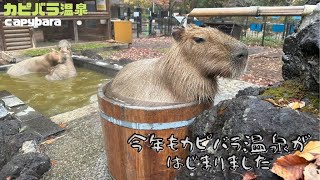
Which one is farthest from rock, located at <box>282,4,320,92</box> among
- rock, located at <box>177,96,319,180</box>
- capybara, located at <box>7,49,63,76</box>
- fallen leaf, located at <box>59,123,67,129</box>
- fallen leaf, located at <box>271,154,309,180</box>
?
capybara, located at <box>7,49,63,76</box>

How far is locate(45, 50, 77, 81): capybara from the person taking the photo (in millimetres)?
8406

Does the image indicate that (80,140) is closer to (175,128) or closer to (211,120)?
(175,128)

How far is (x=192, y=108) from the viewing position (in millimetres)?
2275

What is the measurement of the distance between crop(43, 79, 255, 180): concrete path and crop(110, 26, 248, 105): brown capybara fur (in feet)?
1.81

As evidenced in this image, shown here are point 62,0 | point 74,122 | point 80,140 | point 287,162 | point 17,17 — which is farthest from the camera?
point 62,0

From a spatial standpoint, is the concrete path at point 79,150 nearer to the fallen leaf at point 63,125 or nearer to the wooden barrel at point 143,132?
the fallen leaf at point 63,125

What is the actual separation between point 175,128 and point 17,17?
1273 cm

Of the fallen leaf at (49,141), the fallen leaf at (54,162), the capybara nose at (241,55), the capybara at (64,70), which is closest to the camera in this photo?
the capybara nose at (241,55)

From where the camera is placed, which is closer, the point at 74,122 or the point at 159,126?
the point at 159,126

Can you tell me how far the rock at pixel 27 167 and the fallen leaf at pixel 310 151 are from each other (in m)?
2.76

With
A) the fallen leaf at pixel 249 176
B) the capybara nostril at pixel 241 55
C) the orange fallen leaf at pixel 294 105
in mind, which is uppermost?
the capybara nostril at pixel 241 55

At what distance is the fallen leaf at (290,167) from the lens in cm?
142

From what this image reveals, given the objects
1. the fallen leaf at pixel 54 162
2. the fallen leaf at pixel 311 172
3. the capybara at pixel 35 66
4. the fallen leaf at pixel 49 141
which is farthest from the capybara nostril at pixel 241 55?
the capybara at pixel 35 66

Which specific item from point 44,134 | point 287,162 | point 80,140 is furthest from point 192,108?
point 44,134
